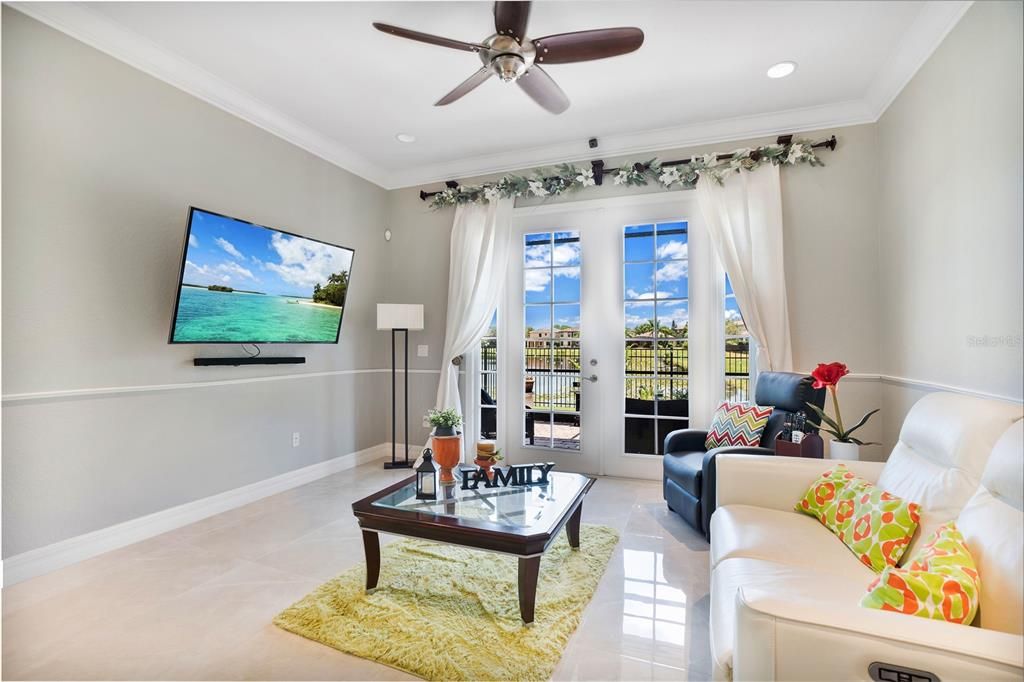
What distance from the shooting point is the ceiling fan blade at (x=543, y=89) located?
241 cm

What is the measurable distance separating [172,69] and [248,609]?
3018 millimetres

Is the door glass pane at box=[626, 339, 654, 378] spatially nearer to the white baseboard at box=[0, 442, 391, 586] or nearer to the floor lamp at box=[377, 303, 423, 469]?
the floor lamp at box=[377, 303, 423, 469]

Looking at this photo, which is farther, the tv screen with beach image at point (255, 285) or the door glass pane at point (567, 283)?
the door glass pane at point (567, 283)

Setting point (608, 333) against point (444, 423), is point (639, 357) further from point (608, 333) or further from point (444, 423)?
point (444, 423)

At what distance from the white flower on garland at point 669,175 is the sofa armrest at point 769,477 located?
7.73 ft

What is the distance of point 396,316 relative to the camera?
4.19 metres

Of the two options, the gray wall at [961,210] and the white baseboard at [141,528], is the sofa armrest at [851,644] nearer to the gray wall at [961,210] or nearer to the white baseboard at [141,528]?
the gray wall at [961,210]

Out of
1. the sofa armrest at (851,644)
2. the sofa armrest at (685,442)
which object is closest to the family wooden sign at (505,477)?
the sofa armrest at (685,442)

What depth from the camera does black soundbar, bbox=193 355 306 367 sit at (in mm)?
3043

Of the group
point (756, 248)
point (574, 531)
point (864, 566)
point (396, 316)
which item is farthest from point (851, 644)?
point (396, 316)

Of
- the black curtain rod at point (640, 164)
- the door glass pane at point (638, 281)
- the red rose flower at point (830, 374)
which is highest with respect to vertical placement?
the black curtain rod at point (640, 164)

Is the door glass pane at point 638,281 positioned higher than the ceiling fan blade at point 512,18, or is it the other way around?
the ceiling fan blade at point 512,18

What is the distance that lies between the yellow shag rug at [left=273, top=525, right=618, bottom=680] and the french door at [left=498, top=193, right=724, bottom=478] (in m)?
1.62

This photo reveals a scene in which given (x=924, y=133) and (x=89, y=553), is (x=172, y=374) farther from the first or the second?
(x=924, y=133)
